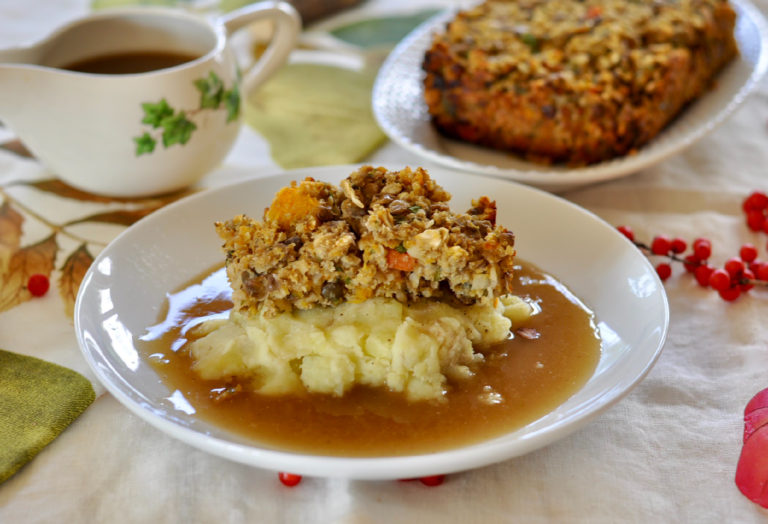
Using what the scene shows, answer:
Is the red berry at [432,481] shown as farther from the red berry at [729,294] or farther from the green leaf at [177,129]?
the green leaf at [177,129]

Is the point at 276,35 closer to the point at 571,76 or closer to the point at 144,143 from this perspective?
the point at 144,143

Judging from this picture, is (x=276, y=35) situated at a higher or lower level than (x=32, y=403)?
higher

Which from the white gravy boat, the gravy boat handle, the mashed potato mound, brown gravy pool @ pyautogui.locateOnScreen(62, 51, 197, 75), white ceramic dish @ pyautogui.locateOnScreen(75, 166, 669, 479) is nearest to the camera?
white ceramic dish @ pyautogui.locateOnScreen(75, 166, 669, 479)

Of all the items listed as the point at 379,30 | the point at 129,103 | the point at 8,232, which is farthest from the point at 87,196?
the point at 379,30

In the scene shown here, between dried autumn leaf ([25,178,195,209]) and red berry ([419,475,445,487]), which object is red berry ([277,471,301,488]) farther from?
dried autumn leaf ([25,178,195,209])

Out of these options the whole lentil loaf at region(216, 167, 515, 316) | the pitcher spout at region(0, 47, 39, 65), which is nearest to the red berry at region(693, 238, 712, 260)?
the whole lentil loaf at region(216, 167, 515, 316)

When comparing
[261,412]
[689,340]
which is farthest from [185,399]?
[689,340]

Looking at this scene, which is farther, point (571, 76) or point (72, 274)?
point (571, 76)
